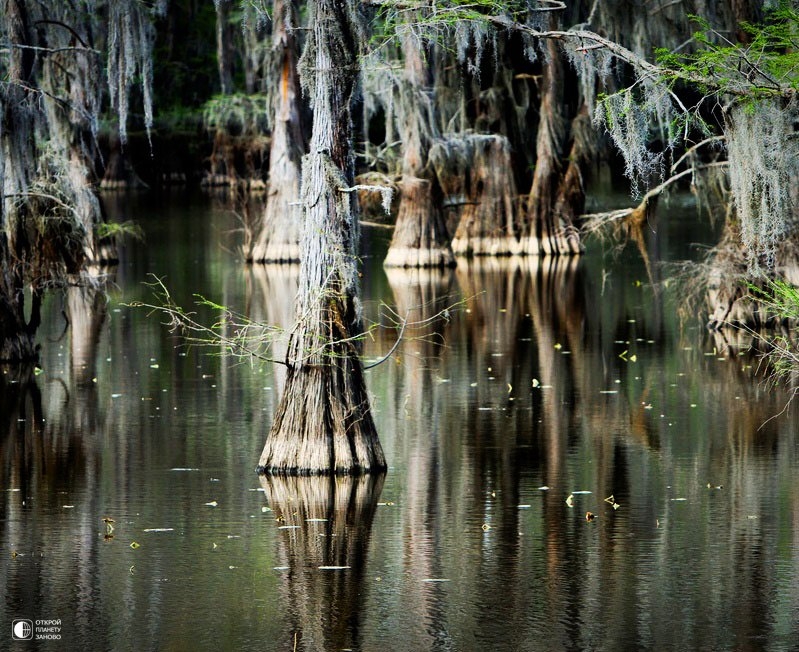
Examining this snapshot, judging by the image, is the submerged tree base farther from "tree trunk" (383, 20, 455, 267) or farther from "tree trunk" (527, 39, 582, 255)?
"tree trunk" (527, 39, 582, 255)

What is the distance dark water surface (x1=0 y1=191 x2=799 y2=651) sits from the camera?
807 centimetres

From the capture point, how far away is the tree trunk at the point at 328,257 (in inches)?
434

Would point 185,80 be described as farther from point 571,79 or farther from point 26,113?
point 26,113

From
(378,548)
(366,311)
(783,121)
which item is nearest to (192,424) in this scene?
(378,548)

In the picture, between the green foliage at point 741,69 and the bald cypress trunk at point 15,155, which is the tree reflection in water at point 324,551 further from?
the bald cypress trunk at point 15,155

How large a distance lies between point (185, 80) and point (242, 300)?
→ 3853 centimetres

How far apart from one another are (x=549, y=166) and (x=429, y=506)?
66.2 feet

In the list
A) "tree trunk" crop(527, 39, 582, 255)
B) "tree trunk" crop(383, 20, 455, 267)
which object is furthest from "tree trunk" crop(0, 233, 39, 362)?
"tree trunk" crop(527, 39, 582, 255)

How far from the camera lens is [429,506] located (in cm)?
1080

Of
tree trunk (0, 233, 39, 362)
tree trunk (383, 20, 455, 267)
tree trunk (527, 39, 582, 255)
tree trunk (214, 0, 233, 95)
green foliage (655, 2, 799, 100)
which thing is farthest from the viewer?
tree trunk (214, 0, 233, 95)

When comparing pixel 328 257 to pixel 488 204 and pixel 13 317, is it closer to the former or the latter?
pixel 13 317

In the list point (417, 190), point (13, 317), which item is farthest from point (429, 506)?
point (417, 190)

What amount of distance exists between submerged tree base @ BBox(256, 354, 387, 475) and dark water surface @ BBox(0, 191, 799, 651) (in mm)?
173

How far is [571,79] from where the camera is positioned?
101 ft
